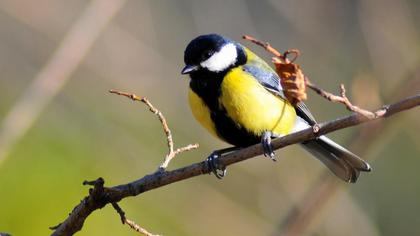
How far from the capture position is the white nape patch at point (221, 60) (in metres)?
2.14

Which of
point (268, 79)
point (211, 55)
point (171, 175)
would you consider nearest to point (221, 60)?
point (211, 55)

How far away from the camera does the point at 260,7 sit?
398 centimetres

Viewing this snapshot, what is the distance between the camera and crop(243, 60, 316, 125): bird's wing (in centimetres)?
209

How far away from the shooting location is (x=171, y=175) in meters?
1.43

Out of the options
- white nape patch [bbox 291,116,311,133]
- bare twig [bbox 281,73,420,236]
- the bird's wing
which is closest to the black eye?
the bird's wing

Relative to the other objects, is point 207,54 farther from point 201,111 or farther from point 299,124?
point 299,124

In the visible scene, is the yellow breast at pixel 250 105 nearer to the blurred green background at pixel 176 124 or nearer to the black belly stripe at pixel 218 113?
the black belly stripe at pixel 218 113

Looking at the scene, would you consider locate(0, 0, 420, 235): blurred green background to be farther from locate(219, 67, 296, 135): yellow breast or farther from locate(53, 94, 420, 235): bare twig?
locate(53, 94, 420, 235): bare twig

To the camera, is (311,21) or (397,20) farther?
(311,21)

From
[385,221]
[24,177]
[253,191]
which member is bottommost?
[24,177]

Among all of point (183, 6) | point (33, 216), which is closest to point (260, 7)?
point (183, 6)

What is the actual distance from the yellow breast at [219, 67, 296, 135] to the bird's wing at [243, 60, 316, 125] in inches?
1.2

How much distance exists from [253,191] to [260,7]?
3.45ft

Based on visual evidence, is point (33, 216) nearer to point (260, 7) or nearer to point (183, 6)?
point (183, 6)
